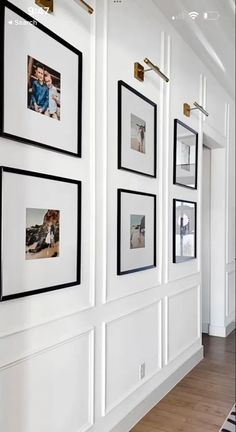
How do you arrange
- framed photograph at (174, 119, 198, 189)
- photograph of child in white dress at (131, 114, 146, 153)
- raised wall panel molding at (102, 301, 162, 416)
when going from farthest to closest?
framed photograph at (174, 119, 198, 189) → photograph of child in white dress at (131, 114, 146, 153) → raised wall panel molding at (102, 301, 162, 416)

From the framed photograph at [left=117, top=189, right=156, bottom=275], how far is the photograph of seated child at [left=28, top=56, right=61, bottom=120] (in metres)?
0.77

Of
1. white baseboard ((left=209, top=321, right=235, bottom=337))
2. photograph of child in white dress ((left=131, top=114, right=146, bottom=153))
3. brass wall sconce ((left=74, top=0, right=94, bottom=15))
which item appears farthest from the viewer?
white baseboard ((left=209, top=321, right=235, bottom=337))

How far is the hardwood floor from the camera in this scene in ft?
8.70

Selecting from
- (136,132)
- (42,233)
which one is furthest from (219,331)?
(42,233)

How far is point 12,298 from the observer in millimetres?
1604

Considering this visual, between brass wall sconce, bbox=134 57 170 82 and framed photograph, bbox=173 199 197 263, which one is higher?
brass wall sconce, bbox=134 57 170 82

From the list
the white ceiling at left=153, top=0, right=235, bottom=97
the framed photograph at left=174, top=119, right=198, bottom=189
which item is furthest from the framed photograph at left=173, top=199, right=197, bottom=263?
the white ceiling at left=153, top=0, right=235, bottom=97

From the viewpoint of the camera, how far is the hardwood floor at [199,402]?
265cm

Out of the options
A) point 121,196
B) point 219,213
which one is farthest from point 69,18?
point 219,213

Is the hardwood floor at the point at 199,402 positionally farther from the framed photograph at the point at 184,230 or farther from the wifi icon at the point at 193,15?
the wifi icon at the point at 193,15

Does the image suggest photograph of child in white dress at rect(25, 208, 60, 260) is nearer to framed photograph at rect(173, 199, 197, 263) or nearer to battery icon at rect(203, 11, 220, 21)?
framed photograph at rect(173, 199, 197, 263)

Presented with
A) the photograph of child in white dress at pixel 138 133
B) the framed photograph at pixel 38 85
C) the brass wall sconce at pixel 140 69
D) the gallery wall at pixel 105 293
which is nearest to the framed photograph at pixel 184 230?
the gallery wall at pixel 105 293

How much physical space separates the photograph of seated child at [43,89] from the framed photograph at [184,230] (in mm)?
1711

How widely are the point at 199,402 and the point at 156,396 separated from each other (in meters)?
0.34
